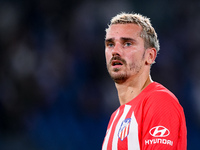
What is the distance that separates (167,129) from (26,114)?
16.2 ft

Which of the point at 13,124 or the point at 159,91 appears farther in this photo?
the point at 13,124

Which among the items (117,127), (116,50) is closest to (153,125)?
(117,127)

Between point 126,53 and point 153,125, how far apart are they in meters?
0.79

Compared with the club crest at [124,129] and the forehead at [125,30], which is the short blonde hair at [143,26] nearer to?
the forehead at [125,30]

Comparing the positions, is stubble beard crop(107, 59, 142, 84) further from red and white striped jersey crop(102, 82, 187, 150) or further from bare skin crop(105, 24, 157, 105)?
red and white striped jersey crop(102, 82, 187, 150)

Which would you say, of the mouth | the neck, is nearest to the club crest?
the neck

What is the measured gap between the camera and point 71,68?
6.73 m

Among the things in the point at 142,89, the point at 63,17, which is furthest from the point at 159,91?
the point at 63,17

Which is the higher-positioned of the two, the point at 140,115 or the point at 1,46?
the point at 1,46

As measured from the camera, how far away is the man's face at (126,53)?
103 inches

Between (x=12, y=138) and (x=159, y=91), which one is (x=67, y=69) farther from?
(x=159, y=91)

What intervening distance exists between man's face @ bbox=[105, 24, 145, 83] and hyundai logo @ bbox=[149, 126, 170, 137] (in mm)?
743

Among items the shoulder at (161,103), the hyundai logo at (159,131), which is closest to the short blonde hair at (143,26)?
the shoulder at (161,103)

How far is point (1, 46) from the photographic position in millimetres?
7035
